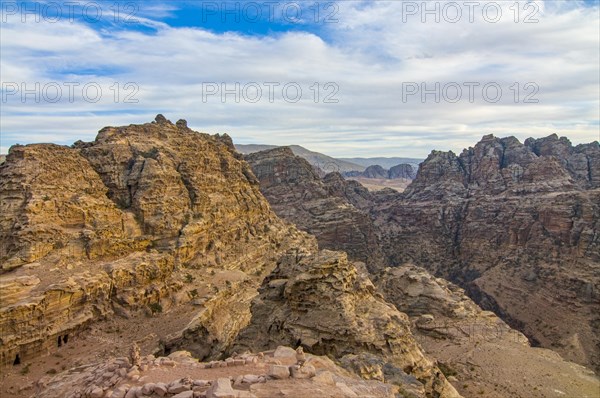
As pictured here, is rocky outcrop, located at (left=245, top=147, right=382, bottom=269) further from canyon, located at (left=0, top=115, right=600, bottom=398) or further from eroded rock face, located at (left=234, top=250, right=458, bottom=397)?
eroded rock face, located at (left=234, top=250, right=458, bottom=397)

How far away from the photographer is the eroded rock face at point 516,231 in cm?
5519

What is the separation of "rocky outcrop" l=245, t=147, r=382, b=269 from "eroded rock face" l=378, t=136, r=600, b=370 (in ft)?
36.5

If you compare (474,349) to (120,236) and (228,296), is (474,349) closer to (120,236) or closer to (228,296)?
(228,296)

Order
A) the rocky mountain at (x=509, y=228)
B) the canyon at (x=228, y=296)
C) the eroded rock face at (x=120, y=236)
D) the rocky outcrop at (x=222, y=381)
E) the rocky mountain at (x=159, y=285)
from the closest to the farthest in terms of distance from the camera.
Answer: the rocky outcrop at (x=222, y=381) < the canyon at (x=228, y=296) < the rocky mountain at (x=159, y=285) < the eroded rock face at (x=120, y=236) < the rocky mountain at (x=509, y=228)

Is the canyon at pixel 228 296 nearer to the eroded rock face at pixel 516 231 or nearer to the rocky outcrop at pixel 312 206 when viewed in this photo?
the eroded rock face at pixel 516 231

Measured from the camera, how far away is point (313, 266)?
24.7 m

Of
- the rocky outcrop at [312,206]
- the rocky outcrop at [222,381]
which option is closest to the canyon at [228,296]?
the rocky outcrop at [222,381]

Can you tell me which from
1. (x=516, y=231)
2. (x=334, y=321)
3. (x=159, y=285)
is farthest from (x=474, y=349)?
(x=516, y=231)

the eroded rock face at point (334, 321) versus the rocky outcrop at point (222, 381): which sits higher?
the rocky outcrop at point (222, 381)

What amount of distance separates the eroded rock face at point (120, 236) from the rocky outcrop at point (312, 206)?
88.3ft

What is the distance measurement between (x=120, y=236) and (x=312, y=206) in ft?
161

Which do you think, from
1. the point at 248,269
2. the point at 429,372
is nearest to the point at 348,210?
the point at 248,269

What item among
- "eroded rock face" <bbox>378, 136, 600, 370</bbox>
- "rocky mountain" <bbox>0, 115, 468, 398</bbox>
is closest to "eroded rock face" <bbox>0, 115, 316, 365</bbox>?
"rocky mountain" <bbox>0, 115, 468, 398</bbox>

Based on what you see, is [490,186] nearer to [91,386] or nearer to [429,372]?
[429,372]
